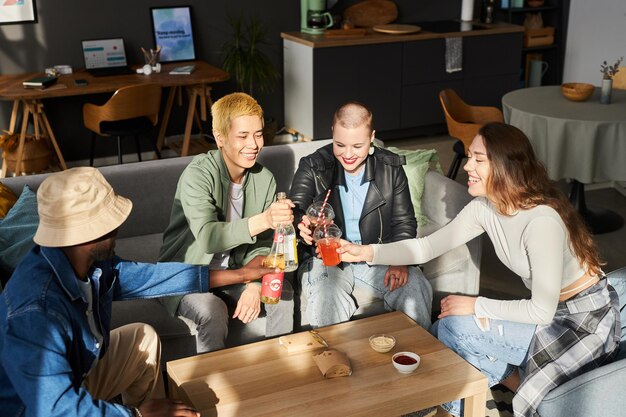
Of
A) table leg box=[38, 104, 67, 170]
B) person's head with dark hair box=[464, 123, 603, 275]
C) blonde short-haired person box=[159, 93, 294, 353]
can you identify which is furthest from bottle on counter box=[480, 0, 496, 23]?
person's head with dark hair box=[464, 123, 603, 275]

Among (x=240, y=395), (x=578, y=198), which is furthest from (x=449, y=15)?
(x=240, y=395)

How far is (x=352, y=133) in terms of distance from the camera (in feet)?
9.43

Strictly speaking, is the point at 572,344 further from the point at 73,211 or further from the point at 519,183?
the point at 73,211

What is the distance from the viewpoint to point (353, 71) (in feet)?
19.4

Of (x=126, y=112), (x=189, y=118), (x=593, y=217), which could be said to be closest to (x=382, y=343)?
(x=593, y=217)

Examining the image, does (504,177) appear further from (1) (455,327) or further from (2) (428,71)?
(2) (428,71)

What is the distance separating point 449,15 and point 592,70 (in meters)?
1.37

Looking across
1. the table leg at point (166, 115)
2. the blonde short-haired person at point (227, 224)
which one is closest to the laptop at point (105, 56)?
the table leg at point (166, 115)

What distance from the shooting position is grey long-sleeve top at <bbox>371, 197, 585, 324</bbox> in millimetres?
2420

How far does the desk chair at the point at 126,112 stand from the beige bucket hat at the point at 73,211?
2877mm

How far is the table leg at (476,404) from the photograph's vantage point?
2357 mm

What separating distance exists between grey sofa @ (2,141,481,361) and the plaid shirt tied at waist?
0.78 m

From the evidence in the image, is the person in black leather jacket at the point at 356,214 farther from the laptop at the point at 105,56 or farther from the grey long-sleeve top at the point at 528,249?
the laptop at the point at 105,56

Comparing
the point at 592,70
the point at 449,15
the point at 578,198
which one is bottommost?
the point at 578,198
